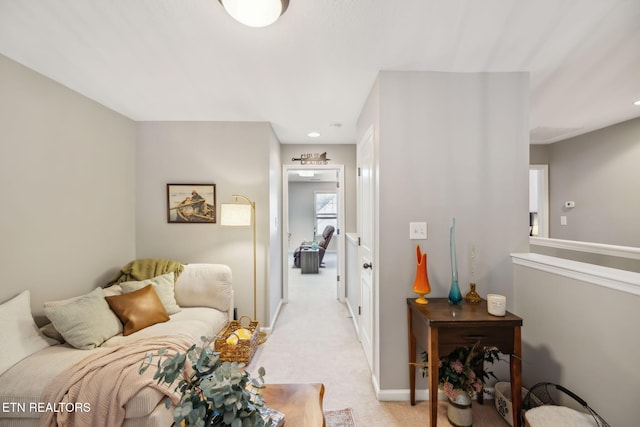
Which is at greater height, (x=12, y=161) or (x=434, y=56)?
(x=434, y=56)

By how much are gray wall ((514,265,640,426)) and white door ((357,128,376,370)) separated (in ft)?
3.57

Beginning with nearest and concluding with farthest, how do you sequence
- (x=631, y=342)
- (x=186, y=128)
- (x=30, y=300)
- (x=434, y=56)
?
1. (x=631, y=342)
2. (x=434, y=56)
3. (x=30, y=300)
4. (x=186, y=128)

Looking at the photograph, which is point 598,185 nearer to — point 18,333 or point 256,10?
point 256,10

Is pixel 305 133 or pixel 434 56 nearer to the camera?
pixel 434 56

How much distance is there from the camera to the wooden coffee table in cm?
121

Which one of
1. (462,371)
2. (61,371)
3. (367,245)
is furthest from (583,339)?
(61,371)

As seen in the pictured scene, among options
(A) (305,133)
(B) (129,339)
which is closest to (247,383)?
(B) (129,339)

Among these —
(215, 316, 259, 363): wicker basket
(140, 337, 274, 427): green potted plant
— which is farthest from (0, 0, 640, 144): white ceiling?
(215, 316, 259, 363): wicker basket

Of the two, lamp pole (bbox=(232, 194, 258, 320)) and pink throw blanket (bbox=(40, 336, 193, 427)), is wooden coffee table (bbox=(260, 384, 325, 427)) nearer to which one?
pink throw blanket (bbox=(40, 336, 193, 427))

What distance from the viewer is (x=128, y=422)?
4.71 feet

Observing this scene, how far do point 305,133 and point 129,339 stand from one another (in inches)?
112

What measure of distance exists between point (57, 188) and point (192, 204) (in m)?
1.14

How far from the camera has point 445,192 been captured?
79.4 inches

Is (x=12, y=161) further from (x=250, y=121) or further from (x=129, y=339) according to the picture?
(x=250, y=121)
